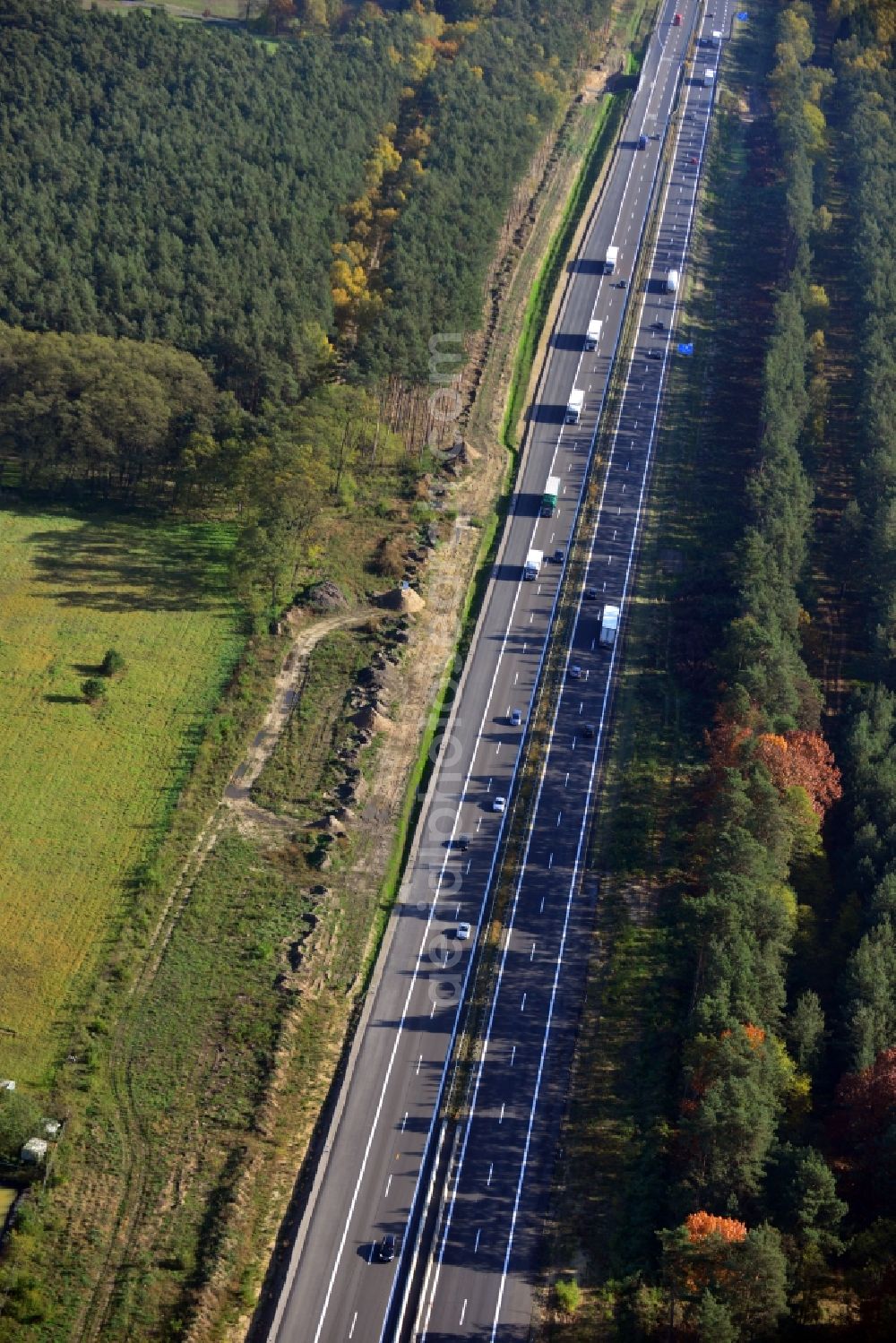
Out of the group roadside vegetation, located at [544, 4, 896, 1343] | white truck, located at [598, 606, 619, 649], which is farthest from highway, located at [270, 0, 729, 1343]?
roadside vegetation, located at [544, 4, 896, 1343]

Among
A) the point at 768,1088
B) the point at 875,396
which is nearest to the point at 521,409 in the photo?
the point at 875,396

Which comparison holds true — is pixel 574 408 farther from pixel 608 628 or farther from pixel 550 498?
pixel 608 628

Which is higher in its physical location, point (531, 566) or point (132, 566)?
point (531, 566)

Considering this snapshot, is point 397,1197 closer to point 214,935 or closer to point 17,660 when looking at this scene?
point 214,935

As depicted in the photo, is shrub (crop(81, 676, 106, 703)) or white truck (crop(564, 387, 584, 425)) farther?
white truck (crop(564, 387, 584, 425))

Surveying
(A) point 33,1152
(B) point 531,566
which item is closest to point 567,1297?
(A) point 33,1152

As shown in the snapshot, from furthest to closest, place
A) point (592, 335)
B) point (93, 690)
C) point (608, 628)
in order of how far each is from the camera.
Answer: point (592, 335) < point (608, 628) < point (93, 690)

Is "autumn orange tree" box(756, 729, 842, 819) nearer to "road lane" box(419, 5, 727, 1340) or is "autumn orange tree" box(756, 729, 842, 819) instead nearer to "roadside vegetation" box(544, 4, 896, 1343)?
"roadside vegetation" box(544, 4, 896, 1343)
